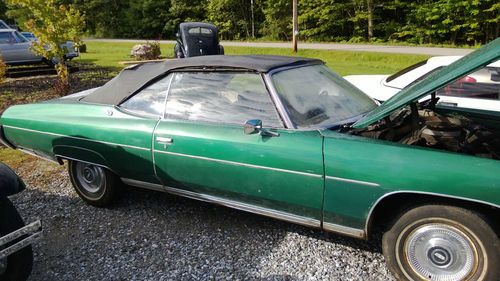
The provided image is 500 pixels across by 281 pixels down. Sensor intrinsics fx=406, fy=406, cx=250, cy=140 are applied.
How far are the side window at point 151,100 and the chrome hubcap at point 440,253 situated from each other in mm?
2239

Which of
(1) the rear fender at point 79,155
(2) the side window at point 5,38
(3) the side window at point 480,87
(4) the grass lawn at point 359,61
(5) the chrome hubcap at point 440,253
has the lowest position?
(4) the grass lawn at point 359,61

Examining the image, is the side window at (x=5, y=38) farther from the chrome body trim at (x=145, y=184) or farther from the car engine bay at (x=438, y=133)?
the car engine bay at (x=438, y=133)

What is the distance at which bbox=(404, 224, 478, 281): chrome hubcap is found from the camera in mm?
2467

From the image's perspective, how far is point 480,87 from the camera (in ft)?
16.8

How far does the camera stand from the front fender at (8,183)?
104 inches

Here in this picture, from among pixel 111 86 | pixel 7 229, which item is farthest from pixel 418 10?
pixel 7 229

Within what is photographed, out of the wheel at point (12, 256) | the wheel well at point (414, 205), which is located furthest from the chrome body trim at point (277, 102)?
the wheel at point (12, 256)

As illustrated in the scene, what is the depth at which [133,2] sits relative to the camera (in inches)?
1620

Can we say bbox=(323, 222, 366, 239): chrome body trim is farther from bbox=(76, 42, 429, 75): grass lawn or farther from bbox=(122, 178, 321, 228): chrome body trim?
bbox=(76, 42, 429, 75): grass lawn

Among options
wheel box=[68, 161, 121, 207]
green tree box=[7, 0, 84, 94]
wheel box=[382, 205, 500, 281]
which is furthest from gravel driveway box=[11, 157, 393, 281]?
green tree box=[7, 0, 84, 94]

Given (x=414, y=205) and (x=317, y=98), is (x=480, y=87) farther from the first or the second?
(x=414, y=205)

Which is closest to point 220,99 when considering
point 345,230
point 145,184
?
point 145,184

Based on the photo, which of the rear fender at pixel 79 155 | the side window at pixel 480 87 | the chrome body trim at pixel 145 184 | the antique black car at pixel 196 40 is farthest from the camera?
the antique black car at pixel 196 40

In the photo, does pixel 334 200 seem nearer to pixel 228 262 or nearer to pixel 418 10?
pixel 228 262
